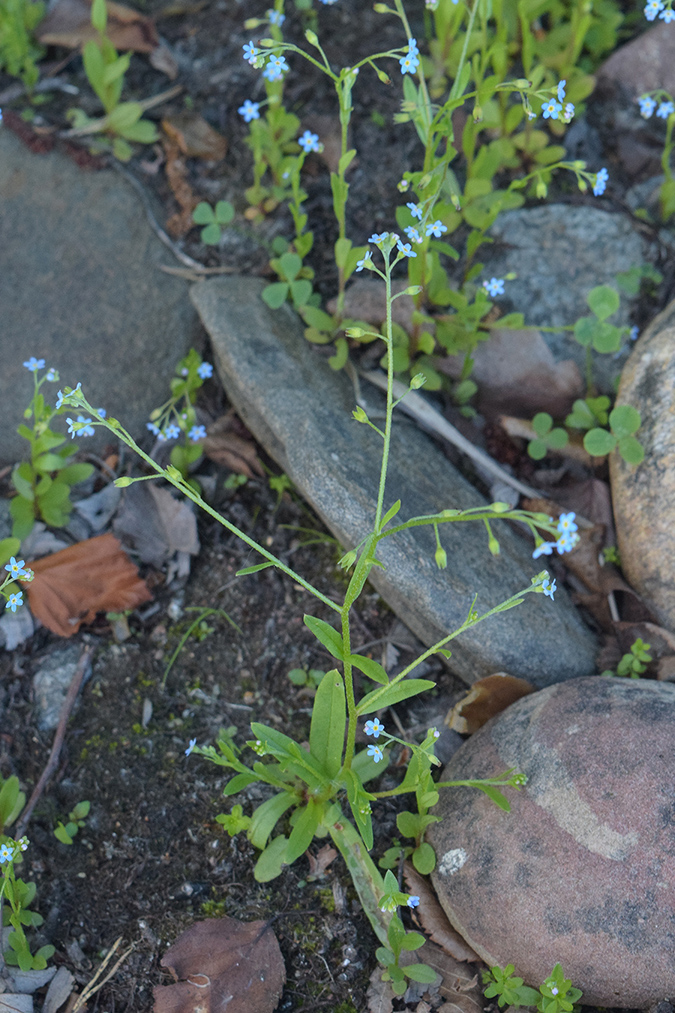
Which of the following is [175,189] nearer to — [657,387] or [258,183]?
[258,183]

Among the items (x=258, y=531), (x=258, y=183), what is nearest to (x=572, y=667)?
(x=258, y=531)

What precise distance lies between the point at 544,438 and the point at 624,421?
1.22ft

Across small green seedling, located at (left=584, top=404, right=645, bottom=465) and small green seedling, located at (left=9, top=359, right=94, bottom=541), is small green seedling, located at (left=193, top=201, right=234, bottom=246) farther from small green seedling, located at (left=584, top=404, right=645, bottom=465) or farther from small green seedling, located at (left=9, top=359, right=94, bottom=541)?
small green seedling, located at (left=584, top=404, right=645, bottom=465)

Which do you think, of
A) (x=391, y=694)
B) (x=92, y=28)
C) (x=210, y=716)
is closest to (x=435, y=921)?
(x=391, y=694)

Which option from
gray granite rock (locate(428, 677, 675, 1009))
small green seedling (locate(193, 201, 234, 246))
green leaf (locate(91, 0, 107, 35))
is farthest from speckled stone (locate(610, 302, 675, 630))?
green leaf (locate(91, 0, 107, 35))

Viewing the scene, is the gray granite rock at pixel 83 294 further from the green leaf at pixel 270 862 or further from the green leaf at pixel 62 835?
the green leaf at pixel 270 862

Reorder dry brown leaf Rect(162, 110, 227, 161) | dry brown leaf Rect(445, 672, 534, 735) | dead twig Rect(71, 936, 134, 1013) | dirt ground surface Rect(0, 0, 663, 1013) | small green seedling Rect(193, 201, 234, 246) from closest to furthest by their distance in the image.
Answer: dead twig Rect(71, 936, 134, 1013) → dirt ground surface Rect(0, 0, 663, 1013) → dry brown leaf Rect(445, 672, 534, 735) → small green seedling Rect(193, 201, 234, 246) → dry brown leaf Rect(162, 110, 227, 161)

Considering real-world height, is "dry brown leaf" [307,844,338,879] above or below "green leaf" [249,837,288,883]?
below

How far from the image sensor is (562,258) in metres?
3.69

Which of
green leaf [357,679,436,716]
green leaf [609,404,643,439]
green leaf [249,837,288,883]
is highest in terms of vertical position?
Result: green leaf [609,404,643,439]

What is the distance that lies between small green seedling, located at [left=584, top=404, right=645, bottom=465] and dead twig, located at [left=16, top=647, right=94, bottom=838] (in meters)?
2.02

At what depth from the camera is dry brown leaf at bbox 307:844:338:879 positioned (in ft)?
8.77

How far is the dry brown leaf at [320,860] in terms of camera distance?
267cm

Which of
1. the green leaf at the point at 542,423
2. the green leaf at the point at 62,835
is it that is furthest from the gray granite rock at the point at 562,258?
the green leaf at the point at 62,835
